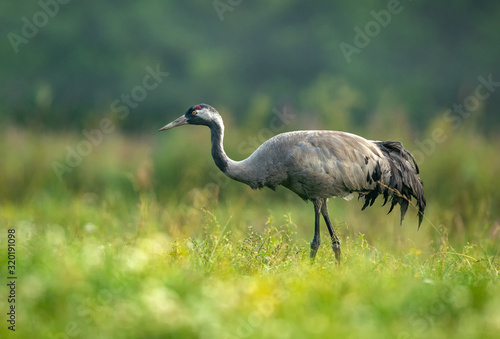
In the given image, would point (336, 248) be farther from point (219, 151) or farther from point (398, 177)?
point (219, 151)

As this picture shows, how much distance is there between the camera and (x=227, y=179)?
850 centimetres

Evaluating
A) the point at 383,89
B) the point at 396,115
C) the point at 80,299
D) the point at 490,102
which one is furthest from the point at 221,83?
the point at 80,299

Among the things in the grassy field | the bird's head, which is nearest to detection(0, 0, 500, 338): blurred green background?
the grassy field

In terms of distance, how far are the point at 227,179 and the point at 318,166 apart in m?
3.33

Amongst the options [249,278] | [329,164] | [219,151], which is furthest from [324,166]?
[249,278]

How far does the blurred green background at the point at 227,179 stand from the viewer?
3324 mm

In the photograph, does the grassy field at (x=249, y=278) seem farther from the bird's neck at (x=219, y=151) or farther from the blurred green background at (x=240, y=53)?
the blurred green background at (x=240, y=53)

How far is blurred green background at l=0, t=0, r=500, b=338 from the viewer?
3.32m

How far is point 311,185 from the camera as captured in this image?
5.33 meters

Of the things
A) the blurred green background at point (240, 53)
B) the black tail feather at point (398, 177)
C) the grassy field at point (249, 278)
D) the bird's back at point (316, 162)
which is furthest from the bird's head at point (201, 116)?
the blurred green background at point (240, 53)

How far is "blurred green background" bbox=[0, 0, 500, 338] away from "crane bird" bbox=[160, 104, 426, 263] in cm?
35

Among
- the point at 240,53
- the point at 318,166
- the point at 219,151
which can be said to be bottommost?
the point at 240,53

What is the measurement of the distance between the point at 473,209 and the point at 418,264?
2.60 metres

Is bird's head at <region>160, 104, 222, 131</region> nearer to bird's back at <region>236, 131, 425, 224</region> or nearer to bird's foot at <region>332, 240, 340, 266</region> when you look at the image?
bird's back at <region>236, 131, 425, 224</region>
